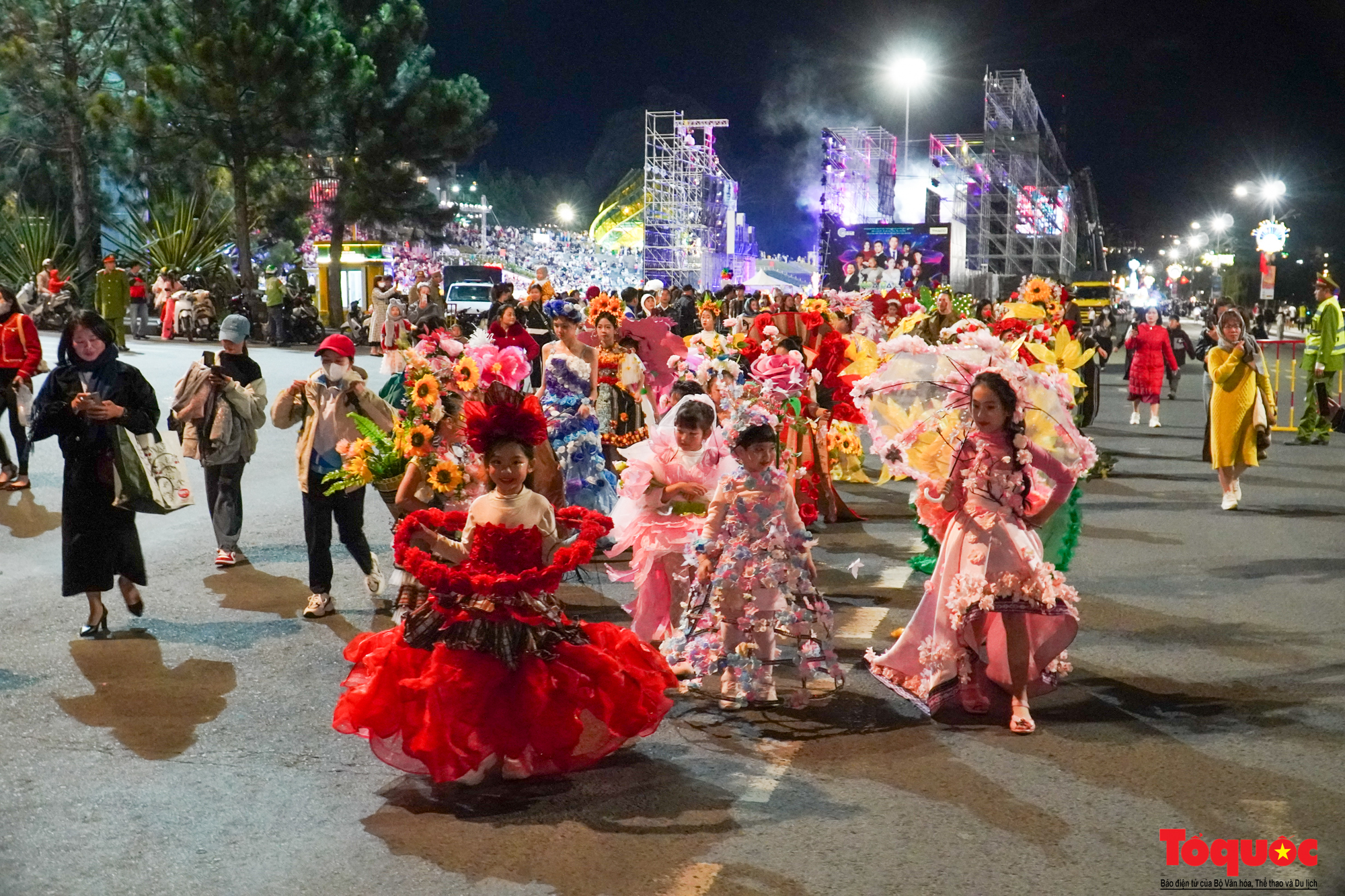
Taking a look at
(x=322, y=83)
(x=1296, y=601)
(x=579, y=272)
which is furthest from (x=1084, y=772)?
(x=579, y=272)

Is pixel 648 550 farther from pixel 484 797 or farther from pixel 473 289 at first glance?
pixel 473 289

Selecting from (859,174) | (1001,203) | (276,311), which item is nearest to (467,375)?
(276,311)

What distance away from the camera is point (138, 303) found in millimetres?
31266

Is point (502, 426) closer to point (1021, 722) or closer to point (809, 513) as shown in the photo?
point (1021, 722)

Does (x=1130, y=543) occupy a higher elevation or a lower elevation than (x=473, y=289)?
lower

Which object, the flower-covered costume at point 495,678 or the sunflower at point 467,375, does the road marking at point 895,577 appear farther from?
the flower-covered costume at point 495,678

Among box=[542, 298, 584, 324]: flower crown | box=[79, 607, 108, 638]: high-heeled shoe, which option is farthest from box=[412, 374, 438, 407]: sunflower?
box=[542, 298, 584, 324]: flower crown

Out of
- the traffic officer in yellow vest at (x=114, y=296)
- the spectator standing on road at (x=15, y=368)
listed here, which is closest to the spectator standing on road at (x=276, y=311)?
the traffic officer in yellow vest at (x=114, y=296)

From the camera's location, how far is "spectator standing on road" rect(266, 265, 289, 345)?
1264 inches

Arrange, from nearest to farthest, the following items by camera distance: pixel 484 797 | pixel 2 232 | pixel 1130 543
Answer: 1. pixel 484 797
2. pixel 1130 543
3. pixel 2 232

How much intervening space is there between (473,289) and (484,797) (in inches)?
1309

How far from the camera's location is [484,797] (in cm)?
540

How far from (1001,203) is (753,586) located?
1809 inches

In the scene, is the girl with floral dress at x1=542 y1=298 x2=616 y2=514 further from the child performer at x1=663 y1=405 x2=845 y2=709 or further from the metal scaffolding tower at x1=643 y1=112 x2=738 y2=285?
the metal scaffolding tower at x1=643 y1=112 x2=738 y2=285
